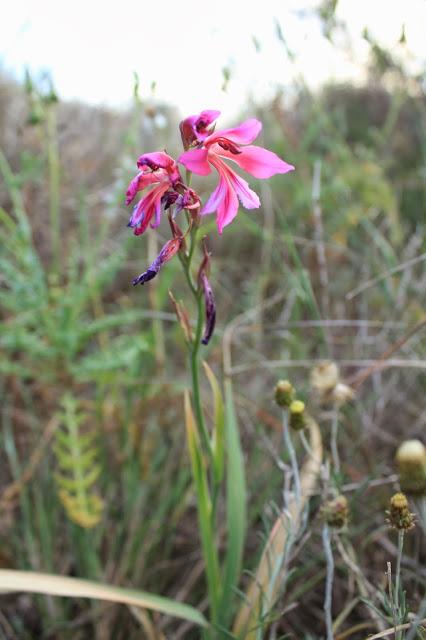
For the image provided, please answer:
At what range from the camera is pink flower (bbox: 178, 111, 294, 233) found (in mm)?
848

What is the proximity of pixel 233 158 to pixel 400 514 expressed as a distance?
1.79ft

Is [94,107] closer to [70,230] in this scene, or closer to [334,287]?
[70,230]

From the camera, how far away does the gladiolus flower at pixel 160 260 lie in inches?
33.1

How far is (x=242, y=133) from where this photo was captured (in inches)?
33.9

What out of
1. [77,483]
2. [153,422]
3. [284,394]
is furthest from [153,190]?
[153,422]

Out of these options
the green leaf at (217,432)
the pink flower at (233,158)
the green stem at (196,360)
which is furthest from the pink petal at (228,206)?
the green leaf at (217,432)

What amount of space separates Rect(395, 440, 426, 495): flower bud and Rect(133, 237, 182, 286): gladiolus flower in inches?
17.1

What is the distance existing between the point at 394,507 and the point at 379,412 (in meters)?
1.05

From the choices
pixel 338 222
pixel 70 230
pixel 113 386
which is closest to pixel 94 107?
pixel 70 230

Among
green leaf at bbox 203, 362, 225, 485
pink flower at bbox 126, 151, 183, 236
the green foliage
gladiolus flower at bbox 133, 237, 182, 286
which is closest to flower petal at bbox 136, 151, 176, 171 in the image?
pink flower at bbox 126, 151, 183, 236

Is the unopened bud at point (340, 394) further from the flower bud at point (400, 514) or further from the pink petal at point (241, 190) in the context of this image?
the pink petal at point (241, 190)

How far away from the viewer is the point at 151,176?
86cm

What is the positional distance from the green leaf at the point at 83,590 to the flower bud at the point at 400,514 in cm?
44

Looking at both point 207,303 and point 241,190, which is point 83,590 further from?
point 241,190
